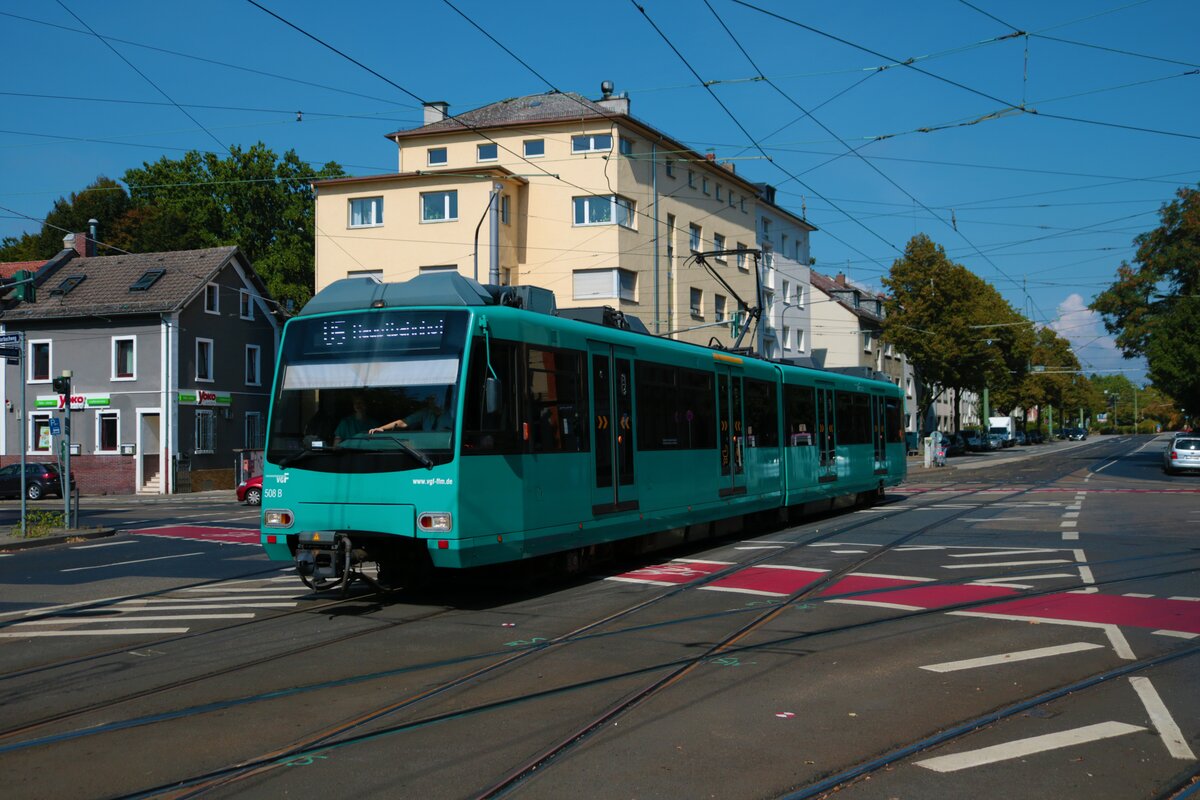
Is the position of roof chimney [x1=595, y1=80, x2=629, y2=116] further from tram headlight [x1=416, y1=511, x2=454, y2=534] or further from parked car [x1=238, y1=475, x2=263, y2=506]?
tram headlight [x1=416, y1=511, x2=454, y2=534]

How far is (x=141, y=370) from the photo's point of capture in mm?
41938

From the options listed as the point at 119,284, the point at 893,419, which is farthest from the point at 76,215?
the point at 893,419

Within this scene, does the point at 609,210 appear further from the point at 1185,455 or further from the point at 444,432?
the point at 444,432

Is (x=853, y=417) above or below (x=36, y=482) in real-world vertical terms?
above

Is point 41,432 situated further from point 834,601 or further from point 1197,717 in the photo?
point 1197,717

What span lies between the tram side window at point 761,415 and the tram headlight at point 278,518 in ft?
Answer: 28.7

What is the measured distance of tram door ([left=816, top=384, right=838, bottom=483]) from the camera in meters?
21.5

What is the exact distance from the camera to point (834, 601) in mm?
10922

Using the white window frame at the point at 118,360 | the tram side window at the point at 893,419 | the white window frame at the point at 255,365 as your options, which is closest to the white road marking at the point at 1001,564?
Result: the tram side window at the point at 893,419

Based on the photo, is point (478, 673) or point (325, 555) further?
point (325, 555)

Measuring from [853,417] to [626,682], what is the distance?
1735cm

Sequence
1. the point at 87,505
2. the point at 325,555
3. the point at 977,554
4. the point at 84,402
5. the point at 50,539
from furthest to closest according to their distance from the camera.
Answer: the point at 84,402, the point at 87,505, the point at 50,539, the point at 977,554, the point at 325,555

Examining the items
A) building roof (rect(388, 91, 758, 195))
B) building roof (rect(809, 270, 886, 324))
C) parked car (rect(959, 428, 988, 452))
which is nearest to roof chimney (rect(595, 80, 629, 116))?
building roof (rect(388, 91, 758, 195))

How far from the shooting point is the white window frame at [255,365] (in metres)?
46.7
